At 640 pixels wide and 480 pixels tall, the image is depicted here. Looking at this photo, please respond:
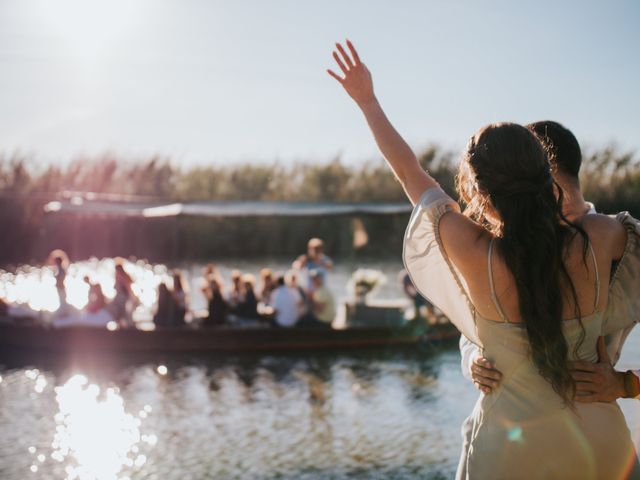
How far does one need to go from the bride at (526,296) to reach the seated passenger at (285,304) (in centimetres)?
1074

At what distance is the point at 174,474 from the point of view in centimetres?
730

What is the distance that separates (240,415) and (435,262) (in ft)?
25.3

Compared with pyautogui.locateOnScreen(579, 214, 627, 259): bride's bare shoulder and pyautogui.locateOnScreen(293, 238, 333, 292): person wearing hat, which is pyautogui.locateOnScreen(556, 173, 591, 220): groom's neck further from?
pyautogui.locateOnScreen(293, 238, 333, 292): person wearing hat

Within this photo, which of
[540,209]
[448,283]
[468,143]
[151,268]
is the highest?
[468,143]

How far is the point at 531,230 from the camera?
1750 millimetres

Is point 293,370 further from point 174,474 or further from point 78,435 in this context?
point 174,474

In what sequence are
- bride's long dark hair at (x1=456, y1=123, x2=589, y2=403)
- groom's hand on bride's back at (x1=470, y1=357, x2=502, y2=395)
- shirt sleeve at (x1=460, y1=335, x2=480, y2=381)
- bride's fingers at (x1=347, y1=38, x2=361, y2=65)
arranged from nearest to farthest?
1. bride's long dark hair at (x1=456, y1=123, x2=589, y2=403)
2. groom's hand on bride's back at (x1=470, y1=357, x2=502, y2=395)
3. shirt sleeve at (x1=460, y1=335, x2=480, y2=381)
4. bride's fingers at (x1=347, y1=38, x2=361, y2=65)

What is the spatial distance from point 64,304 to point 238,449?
5996 mm

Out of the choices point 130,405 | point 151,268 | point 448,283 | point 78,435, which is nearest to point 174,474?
point 78,435

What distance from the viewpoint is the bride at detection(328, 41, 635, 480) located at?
176cm

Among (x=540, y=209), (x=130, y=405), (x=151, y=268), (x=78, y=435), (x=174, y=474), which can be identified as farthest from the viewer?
(x=151, y=268)

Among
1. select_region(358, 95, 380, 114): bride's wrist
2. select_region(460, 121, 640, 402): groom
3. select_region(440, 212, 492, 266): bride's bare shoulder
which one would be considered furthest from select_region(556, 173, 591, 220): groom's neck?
select_region(358, 95, 380, 114): bride's wrist

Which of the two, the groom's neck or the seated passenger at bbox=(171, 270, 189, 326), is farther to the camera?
the seated passenger at bbox=(171, 270, 189, 326)

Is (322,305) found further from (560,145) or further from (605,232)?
(605,232)
